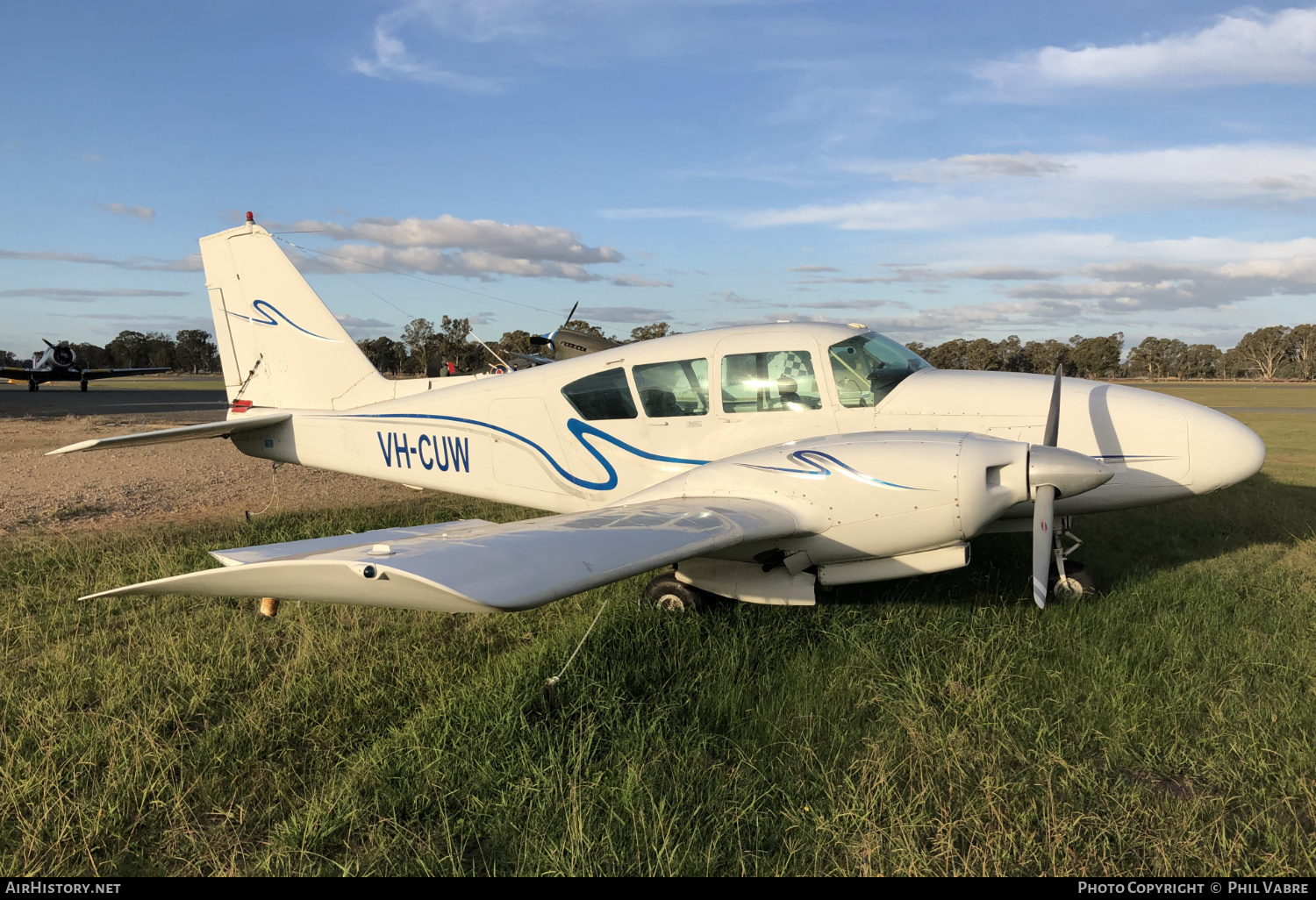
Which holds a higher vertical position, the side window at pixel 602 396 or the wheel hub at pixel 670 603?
the side window at pixel 602 396

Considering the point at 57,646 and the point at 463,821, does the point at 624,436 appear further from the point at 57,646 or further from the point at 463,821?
the point at 57,646

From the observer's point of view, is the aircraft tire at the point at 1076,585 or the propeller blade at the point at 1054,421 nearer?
the propeller blade at the point at 1054,421

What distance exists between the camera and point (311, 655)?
5320 millimetres

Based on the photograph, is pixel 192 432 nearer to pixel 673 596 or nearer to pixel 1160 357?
pixel 673 596

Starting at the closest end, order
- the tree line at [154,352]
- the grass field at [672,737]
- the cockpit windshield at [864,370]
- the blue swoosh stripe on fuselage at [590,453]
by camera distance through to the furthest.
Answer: the grass field at [672,737]
the cockpit windshield at [864,370]
the blue swoosh stripe on fuselage at [590,453]
the tree line at [154,352]

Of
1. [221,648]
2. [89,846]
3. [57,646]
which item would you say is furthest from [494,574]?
[57,646]

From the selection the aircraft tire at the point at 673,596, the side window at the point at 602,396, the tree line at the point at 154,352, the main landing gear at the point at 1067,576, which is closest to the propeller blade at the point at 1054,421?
the main landing gear at the point at 1067,576

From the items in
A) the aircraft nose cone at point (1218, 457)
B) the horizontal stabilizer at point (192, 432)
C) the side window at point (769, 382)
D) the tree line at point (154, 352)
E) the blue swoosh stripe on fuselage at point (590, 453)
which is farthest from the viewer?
the tree line at point (154, 352)

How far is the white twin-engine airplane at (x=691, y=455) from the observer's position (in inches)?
152

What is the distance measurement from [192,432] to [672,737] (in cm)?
644

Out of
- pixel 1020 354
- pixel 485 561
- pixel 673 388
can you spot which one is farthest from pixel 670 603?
pixel 1020 354

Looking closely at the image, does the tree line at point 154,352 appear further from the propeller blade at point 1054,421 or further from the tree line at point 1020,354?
the propeller blade at point 1054,421

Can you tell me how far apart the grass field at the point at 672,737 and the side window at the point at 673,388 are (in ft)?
5.85

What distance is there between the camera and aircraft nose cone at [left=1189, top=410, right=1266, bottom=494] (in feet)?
19.1
